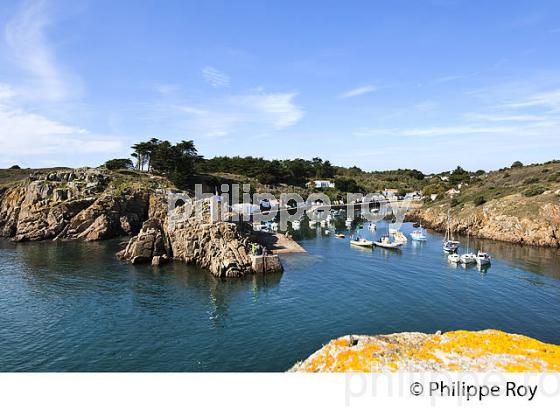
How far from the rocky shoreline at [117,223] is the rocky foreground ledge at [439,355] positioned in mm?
39317

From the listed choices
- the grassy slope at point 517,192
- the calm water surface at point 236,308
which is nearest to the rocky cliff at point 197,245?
the calm water surface at point 236,308

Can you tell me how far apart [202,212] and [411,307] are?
34.7 m

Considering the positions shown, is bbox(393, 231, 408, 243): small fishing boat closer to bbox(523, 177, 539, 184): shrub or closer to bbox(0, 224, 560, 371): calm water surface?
bbox(0, 224, 560, 371): calm water surface

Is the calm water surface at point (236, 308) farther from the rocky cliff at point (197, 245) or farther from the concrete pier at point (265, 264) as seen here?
the rocky cliff at point (197, 245)

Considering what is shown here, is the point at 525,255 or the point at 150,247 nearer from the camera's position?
the point at 150,247

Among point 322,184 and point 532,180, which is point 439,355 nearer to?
point 532,180

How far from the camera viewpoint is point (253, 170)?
558 ft

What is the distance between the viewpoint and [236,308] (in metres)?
41.4

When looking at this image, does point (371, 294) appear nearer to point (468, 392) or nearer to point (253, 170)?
point (468, 392)

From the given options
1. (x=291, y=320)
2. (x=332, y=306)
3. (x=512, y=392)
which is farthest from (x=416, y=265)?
(x=512, y=392)

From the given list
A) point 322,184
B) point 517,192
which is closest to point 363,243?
point 517,192

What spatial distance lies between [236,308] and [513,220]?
230 ft

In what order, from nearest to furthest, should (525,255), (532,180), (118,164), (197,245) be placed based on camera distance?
(197,245) < (525,255) < (532,180) < (118,164)

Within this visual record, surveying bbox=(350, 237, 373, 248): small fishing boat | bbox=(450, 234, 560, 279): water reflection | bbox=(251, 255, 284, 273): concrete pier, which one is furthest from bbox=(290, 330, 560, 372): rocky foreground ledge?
bbox=(350, 237, 373, 248): small fishing boat
